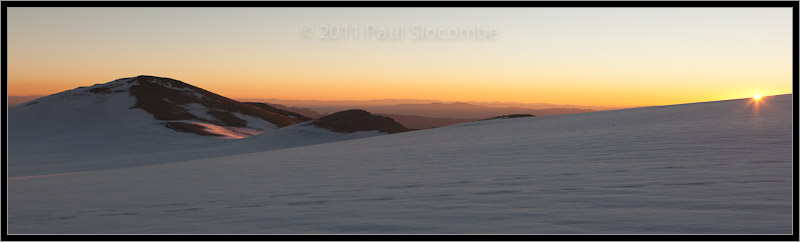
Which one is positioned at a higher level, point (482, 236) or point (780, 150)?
point (780, 150)

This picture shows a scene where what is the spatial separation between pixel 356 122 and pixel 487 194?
55.7m

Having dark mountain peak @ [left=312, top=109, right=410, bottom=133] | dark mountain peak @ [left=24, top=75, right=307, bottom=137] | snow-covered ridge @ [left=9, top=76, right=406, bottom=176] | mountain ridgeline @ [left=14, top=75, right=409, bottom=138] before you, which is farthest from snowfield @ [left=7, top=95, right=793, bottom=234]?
dark mountain peak @ [left=24, top=75, right=307, bottom=137]

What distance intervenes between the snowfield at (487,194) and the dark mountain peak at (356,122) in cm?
4671

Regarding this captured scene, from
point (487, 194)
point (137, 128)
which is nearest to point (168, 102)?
point (137, 128)

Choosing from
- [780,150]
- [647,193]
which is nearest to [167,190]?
[647,193]

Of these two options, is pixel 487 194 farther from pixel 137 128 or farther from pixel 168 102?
pixel 168 102

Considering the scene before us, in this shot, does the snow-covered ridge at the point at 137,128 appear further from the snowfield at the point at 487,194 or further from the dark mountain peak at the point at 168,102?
the snowfield at the point at 487,194

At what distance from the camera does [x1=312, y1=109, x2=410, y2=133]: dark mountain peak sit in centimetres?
5769

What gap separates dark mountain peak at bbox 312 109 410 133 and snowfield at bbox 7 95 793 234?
4671cm

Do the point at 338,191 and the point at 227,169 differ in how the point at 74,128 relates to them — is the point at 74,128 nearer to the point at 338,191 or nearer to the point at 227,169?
the point at 227,169

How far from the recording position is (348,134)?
56.9 meters

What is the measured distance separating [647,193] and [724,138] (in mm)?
4860

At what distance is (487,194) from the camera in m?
5.86

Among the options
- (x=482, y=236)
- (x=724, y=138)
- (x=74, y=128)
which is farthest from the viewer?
(x=74, y=128)
